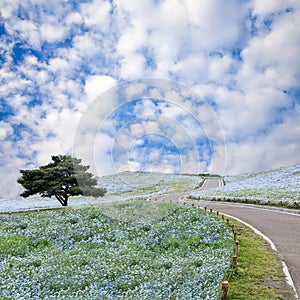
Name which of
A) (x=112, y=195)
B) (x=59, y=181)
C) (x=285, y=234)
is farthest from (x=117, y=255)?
(x=112, y=195)

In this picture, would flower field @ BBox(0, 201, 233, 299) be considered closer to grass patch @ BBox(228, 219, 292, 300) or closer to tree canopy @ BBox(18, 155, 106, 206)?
grass patch @ BBox(228, 219, 292, 300)

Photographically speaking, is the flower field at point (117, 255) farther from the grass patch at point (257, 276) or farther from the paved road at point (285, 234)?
the paved road at point (285, 234)

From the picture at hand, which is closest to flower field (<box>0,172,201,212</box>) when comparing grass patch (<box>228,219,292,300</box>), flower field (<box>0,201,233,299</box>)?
flower field (<box>0,201,233,299</box>)

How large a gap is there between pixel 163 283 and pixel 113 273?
228 centimetres

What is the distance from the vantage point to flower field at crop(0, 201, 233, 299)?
10.8m

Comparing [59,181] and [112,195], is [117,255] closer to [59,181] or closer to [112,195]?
[59,181]

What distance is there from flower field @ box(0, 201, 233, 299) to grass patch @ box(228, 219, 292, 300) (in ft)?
1.61

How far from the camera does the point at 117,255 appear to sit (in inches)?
564

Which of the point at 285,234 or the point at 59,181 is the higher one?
the point at 59,181

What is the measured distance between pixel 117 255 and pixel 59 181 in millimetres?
24840

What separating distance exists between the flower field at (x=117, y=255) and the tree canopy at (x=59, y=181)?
14101 mm

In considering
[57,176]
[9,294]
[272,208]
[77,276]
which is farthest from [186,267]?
[57,176]

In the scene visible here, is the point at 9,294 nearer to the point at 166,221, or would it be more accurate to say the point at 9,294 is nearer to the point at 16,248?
the point at 16,248

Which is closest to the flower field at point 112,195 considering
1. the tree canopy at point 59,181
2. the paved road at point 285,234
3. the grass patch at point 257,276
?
the tree canopy at point 59,181
